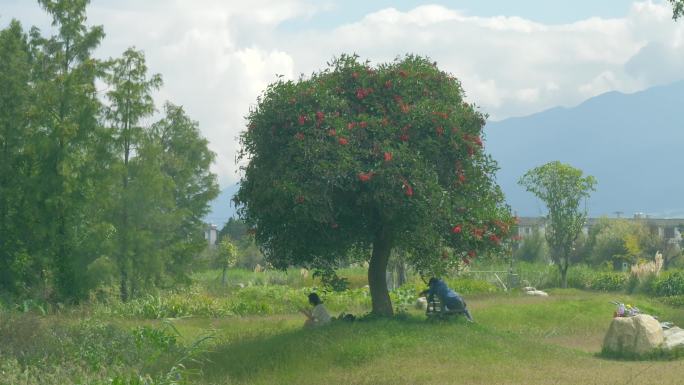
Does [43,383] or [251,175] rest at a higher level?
[251,175]

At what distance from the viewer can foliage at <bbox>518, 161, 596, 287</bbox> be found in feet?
→ 148

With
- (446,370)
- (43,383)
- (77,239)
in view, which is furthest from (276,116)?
(77,239)

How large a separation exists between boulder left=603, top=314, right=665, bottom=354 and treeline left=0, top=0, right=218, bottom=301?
17.6 meters

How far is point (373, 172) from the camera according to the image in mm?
19625

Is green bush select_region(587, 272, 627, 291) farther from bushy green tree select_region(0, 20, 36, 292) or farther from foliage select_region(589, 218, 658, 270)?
bushy green tree select_region(0, 20, 36, 292)

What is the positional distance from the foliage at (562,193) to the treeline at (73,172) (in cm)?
1961

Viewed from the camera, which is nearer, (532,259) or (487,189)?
(487,189)

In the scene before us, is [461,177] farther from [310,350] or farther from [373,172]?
[310,350]

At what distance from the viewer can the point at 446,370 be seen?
16703mm

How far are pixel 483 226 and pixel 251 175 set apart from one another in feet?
18.8

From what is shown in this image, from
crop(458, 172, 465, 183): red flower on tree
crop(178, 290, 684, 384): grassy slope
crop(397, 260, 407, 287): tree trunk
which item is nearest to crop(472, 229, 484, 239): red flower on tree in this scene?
crop(458, 172, 465, 183): red flower on tree

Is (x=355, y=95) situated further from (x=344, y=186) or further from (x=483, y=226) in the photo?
(x=483, y=226)

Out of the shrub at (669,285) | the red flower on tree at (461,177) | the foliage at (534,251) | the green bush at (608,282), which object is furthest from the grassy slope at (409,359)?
the foliage at (534,251)

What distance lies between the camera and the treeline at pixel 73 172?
3050 centimetres
